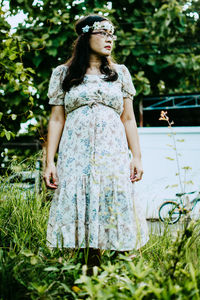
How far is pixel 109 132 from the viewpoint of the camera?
212cm

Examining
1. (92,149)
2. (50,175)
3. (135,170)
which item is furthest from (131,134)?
Result: (50,175)

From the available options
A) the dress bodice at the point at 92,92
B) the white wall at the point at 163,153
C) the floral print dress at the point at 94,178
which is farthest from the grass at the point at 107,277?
the white wall at the point at 163,153

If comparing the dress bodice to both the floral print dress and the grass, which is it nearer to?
the floral print dress

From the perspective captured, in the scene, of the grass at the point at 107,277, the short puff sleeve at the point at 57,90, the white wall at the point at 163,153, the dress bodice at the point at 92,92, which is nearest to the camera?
the grass at the point at 107,277

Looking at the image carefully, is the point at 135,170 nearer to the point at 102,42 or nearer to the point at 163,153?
the point at 102,42

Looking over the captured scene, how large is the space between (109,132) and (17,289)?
970 mm

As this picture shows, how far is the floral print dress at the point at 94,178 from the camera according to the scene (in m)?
1.99

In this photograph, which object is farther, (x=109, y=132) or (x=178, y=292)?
(x=109, y=132)

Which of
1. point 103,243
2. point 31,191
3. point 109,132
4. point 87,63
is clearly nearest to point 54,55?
point 31,191

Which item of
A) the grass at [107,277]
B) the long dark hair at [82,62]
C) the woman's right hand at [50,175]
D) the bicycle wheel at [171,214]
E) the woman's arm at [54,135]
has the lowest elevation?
the grass at [107,277]

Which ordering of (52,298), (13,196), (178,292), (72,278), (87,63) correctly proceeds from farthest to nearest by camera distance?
1. (13,196)
2. (87,63)
3. (72,278)
4. (52,298)
5. (178,292)

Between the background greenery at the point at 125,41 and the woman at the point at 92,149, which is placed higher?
the background greenery at the point at 125,41

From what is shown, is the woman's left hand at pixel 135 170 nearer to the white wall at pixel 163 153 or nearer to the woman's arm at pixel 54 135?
the woman's arm at pixel 54 135

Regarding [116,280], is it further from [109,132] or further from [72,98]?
[72,98]
